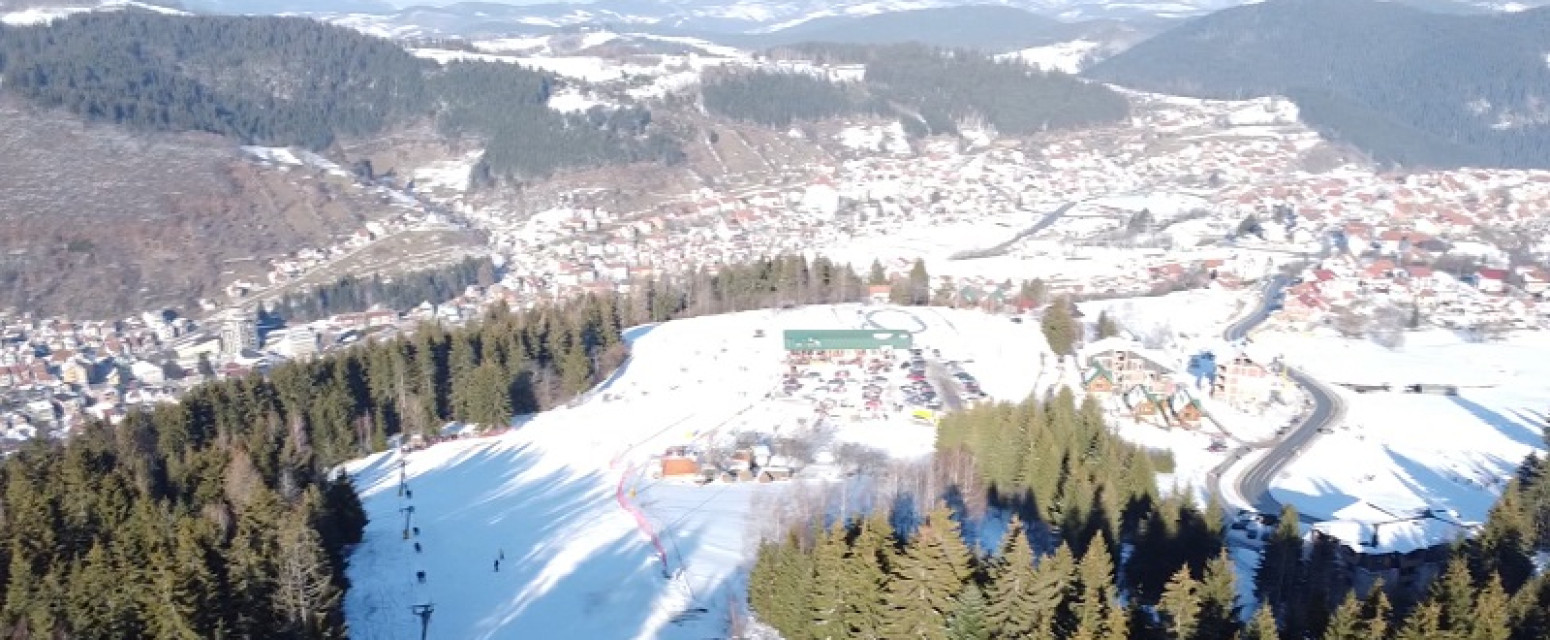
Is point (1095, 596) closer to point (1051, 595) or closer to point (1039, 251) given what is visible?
point (1051, 595)

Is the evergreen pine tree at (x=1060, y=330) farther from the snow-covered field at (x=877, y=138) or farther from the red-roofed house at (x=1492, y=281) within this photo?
the snow-covered field at (x=877, y=138)

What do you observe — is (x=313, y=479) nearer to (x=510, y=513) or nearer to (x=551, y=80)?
(x=510, y=513)

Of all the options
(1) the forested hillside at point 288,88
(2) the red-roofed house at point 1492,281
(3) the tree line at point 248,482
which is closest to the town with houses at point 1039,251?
(2) the red-roofed house at point 1492,281

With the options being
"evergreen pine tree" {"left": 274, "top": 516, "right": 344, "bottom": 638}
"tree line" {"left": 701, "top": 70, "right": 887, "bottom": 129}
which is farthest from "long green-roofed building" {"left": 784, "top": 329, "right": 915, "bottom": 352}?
"tree line" {"left": 701, "top": 70, "right": 887, "bottom": 129}

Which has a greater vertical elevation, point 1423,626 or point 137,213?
point 1423,626

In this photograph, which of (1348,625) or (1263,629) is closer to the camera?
(1263,629)

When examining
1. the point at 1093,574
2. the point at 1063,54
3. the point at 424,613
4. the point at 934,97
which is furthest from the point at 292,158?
the point at 1063,54

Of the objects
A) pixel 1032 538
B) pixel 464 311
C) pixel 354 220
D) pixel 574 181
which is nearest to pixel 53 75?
pixel 354 220
